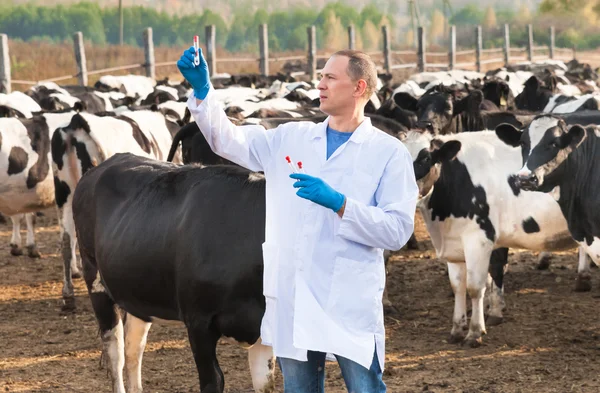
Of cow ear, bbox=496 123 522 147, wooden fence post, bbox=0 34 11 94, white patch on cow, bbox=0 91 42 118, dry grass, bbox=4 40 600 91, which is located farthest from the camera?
dry grass, bbox=4 40 600 91

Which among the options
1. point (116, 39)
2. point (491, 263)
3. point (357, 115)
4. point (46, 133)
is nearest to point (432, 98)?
point (491, 263)

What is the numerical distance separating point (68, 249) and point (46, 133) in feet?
5.93

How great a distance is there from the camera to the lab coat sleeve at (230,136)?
376 centimetres

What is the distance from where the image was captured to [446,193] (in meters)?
7.48

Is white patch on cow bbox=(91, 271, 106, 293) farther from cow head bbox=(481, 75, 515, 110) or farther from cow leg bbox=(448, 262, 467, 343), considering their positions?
cow head bbox=(481, 75, 515, 110)

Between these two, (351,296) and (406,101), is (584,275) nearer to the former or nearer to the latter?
(406,101)

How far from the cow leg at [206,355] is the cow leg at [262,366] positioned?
0.23 metres

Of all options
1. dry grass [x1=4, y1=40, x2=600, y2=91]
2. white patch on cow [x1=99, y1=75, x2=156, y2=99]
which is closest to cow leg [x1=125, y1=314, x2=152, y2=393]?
white patch on cow [x1=99, y1=75, x2=156, y2=99]

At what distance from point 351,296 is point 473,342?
12.8 ft

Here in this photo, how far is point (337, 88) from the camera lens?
144 inches

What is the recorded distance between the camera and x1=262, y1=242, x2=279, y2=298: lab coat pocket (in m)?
3.77

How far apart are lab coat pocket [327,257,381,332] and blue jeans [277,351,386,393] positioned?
163mm

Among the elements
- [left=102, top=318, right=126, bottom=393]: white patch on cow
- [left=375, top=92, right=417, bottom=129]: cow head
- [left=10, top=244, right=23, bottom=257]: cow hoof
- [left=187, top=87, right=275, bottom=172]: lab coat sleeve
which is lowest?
[left=10, top=244, right=23, bottom=257]: cow hoof

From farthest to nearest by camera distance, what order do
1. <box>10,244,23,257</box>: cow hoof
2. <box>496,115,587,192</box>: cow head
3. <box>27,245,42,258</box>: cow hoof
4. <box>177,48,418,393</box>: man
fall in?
1. <box>10,244,23,257</box>: cow hoof
2. <box>27,245,42,258</box>: cow hoof
3. <box>496,115,587,192</box>: cow head
4. <box>177,48,418,393</box>: man
